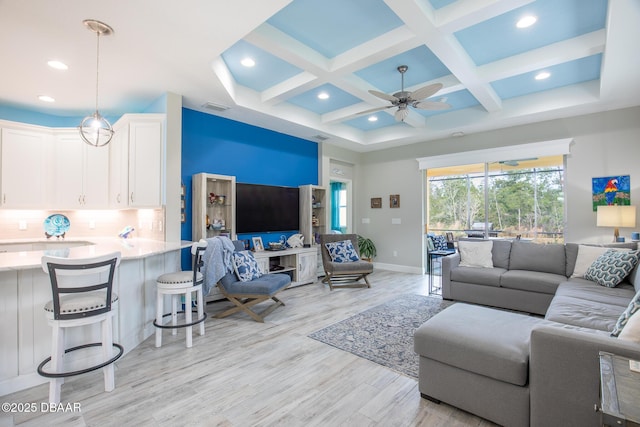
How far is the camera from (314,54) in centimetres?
349

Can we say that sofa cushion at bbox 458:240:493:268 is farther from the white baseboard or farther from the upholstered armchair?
the white baseboard

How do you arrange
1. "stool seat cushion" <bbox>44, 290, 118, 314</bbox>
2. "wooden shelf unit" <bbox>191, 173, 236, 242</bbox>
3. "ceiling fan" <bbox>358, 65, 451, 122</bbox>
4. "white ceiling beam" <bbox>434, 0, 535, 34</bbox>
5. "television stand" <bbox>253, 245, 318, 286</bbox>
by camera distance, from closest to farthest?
"stool seat cushion" <bbox>44, 290, 118, 314</bbox> < "white ceiling beam" <bbox>434, 0, 535, 34</bbox> < "ceiling fan" <bbox>358, 65, 451, 122</bbox> < "wooden shelf unit" <bbox>191, 173, 236, 242</bbox> < "television stand" <bbox>253, 245, 318, 286</bbox>

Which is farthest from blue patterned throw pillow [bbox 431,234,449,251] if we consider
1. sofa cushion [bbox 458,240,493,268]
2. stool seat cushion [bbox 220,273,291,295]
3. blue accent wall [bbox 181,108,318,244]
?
stool seat cushion [bbox 220,273,291,295]

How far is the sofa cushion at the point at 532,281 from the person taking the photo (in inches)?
144

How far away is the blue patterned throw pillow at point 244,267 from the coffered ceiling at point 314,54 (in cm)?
210

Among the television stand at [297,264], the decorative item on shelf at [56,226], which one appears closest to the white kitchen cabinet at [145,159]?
the decorative item on shelf at [56,226]

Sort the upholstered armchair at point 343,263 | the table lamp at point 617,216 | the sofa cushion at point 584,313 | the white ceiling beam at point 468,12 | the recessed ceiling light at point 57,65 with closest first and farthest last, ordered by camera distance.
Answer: the sofa cushion at point 584,313 → the white ceiling beam at point 468,12 → the recessed ceiling light at point 57,65 → the table lamp at point 617,216 → the upholstered armchair at point 343,263

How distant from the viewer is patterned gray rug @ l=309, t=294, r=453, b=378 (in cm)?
272

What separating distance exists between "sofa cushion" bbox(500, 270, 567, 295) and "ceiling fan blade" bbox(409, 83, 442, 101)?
8.37 ft

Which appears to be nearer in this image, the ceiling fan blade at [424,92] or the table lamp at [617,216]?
the ceiling fan blade at [424,92]

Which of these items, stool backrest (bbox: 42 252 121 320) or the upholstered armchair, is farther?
the upholstered armchair

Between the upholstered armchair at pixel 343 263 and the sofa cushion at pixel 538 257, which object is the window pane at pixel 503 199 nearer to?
the sofa cushion at pixel 538 257

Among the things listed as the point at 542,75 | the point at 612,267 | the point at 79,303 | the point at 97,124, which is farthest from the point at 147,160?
the point at 612,267

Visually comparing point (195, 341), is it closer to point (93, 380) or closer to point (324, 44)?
point (93, 380)
